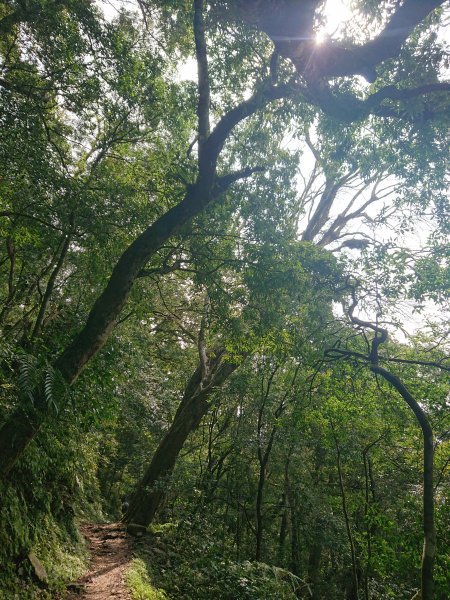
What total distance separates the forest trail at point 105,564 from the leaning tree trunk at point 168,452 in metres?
0.67

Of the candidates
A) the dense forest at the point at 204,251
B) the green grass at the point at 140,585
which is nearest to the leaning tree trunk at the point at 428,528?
the dense forest at the point at 204,251

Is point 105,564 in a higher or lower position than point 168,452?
lower

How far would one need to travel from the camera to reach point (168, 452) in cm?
1098

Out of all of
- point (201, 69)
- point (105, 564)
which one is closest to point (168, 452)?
point (105, 564)

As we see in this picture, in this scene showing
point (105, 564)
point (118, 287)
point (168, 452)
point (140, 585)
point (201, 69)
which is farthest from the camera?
point (168, 452)

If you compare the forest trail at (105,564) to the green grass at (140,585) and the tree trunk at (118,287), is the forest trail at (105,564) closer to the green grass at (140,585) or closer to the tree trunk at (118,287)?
the green grass at (140,585)

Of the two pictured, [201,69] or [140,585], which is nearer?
[201,69]

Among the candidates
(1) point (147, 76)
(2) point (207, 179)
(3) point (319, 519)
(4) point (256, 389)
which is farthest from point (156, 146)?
(3) point (319, 519)

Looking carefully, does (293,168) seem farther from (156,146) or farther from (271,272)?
(156,146)

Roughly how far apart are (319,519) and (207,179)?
9.88m

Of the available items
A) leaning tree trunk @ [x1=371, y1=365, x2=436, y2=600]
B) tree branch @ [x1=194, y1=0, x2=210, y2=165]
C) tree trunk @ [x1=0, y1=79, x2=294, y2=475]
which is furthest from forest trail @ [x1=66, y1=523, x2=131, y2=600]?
tree branch @ [x1=194, y1=0, x2=210, y2=165]

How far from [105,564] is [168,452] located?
3.22 meters

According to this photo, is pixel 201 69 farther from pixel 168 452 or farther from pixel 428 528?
pixel 168 452

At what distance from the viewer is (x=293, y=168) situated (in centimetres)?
770
